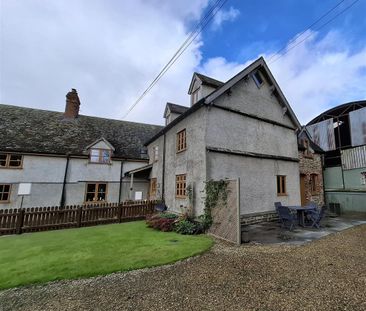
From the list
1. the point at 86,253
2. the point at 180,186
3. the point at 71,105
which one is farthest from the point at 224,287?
the point at 71,105

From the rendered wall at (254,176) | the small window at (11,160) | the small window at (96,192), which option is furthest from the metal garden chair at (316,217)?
the small window at (11,160)

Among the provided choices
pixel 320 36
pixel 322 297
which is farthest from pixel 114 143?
pixel 322 297

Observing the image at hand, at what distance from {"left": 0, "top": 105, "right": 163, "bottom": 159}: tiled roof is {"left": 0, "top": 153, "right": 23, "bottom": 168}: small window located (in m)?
0.62

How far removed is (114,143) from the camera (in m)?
20.3

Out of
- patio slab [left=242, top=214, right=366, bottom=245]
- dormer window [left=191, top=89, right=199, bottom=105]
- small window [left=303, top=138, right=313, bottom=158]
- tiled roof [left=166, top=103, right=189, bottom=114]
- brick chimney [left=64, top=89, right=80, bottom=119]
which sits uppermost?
brick chimney [left=64, top=89, right=80, bottom=119]

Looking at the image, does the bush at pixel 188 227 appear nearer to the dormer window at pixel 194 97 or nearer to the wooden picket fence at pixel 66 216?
the wooden picket fence at pixel 66 216

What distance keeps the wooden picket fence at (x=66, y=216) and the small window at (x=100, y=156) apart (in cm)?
666

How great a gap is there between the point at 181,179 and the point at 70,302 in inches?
349

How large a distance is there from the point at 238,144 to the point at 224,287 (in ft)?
28.0

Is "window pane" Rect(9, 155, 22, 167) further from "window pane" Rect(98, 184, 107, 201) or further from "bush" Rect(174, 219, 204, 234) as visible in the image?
"bush" Rect(174, 219, 204, 234)

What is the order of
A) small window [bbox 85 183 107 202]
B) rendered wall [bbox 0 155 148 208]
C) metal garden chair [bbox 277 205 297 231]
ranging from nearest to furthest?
metal garden chair [bbox 277 205 297 231], rendered wall [bbox 0 155 148 208], small window [bbox 85 183 107 202]

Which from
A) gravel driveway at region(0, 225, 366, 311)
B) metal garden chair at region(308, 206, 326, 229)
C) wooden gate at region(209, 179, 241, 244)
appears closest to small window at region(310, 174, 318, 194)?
metal garden chair at region(308, 206, 326, 229)

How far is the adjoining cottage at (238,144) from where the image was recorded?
10.8m

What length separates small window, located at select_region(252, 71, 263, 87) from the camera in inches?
531
